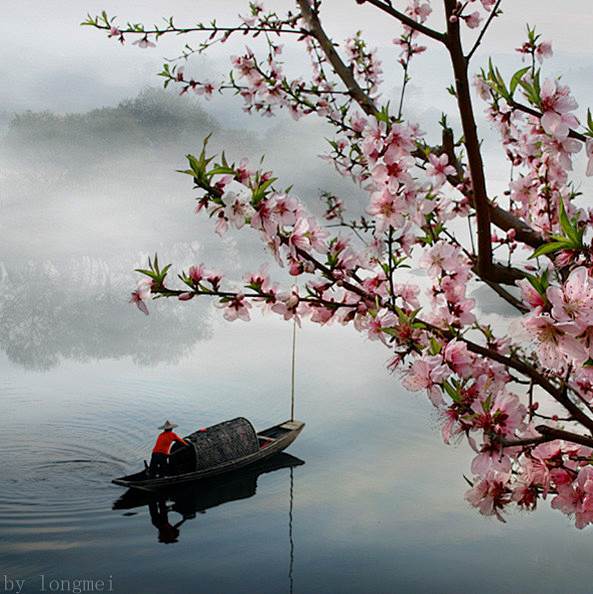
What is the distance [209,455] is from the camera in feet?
17.3

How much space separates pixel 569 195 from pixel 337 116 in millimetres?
1020

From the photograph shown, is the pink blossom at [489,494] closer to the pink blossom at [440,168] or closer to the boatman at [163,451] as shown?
the pink blossom at [440,168]

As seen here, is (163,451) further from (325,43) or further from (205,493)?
(325,43)

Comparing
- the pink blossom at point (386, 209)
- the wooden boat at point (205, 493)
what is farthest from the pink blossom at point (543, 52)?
the wooden boat at point (205, 493)

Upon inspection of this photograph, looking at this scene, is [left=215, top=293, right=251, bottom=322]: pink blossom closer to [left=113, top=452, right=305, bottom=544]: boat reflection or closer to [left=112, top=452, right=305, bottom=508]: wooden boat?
[left=112, top=452, right=305, bottom=508]: wooden boat

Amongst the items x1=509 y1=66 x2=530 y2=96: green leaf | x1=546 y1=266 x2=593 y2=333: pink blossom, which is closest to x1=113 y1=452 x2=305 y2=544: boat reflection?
x1=509 y1=66 x2=530 y2=96: green leaf

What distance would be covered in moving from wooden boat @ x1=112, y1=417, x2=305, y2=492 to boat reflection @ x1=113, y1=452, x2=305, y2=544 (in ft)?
0.59

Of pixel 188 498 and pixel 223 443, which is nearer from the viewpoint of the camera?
pixel 223 443

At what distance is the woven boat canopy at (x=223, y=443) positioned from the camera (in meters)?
5.25

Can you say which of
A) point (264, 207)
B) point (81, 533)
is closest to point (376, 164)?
point (264, 207)

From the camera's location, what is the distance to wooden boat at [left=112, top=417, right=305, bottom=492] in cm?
496

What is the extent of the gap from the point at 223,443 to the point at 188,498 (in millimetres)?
841

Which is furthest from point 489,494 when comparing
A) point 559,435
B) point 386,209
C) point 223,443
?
point 223,443

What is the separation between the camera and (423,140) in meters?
1.68
